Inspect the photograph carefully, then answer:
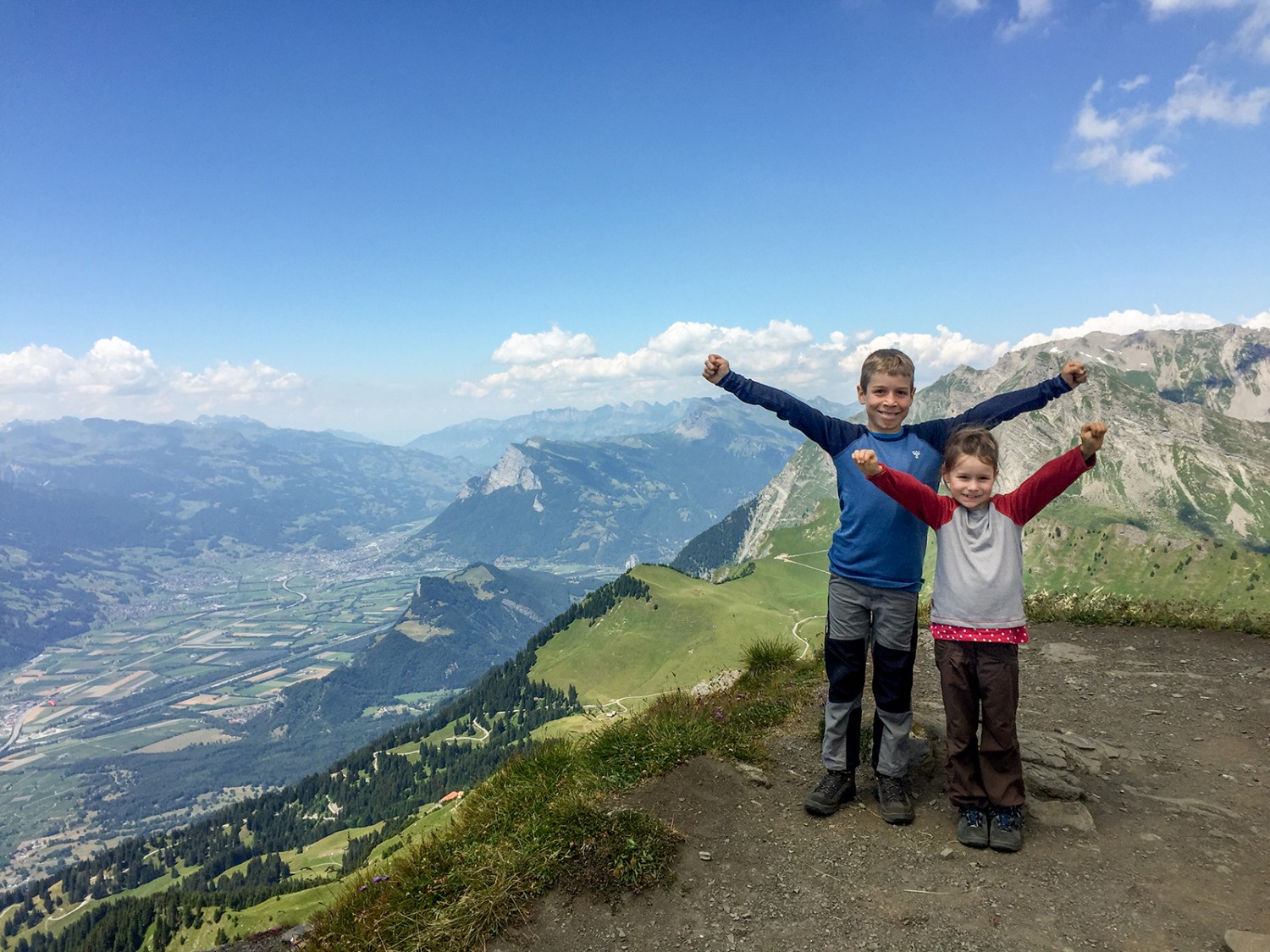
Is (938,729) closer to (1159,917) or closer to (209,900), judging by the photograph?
(1159,917)

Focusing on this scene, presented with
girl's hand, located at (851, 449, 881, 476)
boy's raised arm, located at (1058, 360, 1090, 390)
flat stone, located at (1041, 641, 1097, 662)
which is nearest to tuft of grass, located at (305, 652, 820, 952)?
girl's hand, located at (851, 449, 881, 476)

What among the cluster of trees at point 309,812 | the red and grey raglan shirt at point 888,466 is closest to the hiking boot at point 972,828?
the red and grey raglan shirt at point 888,466

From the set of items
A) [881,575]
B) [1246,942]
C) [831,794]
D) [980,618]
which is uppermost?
[881,575]

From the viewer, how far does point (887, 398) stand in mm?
7465

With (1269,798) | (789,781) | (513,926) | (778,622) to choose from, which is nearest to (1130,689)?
(1269,798)

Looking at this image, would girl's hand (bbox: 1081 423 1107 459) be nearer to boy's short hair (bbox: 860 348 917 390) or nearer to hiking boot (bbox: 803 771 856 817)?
boy's short hair (bbox: 860 348 917 390)

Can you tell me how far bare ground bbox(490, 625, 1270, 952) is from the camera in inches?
224

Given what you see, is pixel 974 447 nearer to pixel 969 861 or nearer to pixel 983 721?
pixel 983 721

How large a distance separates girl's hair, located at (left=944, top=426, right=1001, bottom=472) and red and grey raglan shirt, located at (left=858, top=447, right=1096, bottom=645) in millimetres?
419

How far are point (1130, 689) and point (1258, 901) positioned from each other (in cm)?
728

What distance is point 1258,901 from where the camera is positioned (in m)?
5.86

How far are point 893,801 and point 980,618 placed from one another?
2461 mm

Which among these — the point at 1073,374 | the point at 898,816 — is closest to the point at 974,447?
the point at 1073,374

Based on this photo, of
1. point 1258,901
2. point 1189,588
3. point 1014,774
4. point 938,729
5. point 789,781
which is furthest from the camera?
point 1189,588
